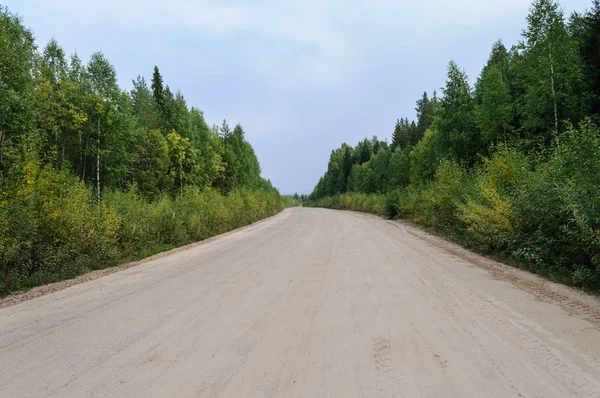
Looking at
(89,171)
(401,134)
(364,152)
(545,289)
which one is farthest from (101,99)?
(364,152)

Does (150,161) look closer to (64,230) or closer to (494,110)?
(64,230)

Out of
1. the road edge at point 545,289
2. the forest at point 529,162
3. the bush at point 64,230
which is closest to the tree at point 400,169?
the forest at point 529,162

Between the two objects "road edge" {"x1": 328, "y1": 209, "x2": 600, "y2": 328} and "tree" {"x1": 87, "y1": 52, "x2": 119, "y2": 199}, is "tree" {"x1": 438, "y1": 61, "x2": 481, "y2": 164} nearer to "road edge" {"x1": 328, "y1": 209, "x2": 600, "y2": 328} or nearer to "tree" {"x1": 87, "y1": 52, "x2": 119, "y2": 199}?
"road edge" {"x1": 328, "y1": 209, "x2": 600, "y2": 328}

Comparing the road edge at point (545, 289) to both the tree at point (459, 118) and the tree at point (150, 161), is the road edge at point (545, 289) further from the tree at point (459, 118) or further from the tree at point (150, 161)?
the tree at point (150, 161)

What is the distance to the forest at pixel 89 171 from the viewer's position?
334 inches

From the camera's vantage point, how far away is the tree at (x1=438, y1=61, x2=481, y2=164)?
29.0 meters

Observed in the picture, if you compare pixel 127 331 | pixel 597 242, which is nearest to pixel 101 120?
pixel 127 331

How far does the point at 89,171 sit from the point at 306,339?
104 feet

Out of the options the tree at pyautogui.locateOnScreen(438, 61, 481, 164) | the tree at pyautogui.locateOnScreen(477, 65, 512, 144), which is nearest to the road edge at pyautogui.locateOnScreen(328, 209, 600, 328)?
the tree at pyautogui.locateOnScreen(477, 65, 512, 144)

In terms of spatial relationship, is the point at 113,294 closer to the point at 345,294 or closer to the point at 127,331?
the point at 127,331

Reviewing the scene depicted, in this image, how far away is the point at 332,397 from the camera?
2768 mm

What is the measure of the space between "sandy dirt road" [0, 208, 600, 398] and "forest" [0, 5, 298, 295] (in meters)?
2.49

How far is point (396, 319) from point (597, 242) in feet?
13.8

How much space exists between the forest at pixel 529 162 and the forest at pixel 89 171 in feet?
40.0
